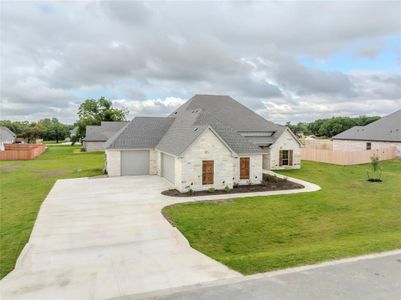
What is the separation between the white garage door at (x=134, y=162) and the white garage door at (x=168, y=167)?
235 cm

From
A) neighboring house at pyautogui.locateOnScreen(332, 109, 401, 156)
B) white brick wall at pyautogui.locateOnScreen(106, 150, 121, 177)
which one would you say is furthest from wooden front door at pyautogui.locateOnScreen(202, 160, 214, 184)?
neighboring house at pyautogui.locateOnScreen(332, 109, 401, 156)

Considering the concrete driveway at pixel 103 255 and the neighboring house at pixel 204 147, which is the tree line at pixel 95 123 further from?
the concrete driveway at pixel 103 255

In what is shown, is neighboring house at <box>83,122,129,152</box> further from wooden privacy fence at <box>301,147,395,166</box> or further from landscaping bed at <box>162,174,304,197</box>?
landscaping bed at <box>162,174,304,197</box>

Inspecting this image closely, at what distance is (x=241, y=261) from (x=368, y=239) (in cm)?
515

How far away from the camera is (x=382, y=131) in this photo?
39719mm

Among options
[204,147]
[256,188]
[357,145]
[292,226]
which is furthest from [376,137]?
[292,226]

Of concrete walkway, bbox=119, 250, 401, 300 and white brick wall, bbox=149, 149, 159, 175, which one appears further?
white brick wall, bbox=149, 149, 159, 175

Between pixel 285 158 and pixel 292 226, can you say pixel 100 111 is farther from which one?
pixel 292 226

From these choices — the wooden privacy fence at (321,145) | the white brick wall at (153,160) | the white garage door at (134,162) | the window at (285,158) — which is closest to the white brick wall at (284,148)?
the window at (285,158)

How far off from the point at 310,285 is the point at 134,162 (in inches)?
822

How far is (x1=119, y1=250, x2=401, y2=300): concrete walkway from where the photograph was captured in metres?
6.44

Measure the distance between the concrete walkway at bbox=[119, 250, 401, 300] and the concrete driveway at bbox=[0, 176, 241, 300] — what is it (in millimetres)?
523

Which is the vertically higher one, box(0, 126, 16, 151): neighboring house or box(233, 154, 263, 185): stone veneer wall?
box(0, 126, 16, 151): neighboring house

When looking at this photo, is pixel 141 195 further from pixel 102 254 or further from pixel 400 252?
pixel 400 252
